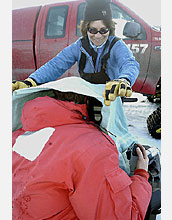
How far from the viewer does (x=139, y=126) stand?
2926 mm

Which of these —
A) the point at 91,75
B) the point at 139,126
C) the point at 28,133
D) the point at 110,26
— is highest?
the point at 110,26

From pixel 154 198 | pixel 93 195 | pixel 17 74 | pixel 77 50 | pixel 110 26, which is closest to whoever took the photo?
pixel 93 195

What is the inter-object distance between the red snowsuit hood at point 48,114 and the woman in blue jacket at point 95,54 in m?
0.53

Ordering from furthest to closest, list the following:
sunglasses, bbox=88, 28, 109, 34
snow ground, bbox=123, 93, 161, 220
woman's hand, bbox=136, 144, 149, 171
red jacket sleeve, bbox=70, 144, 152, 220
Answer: snow ground, bbox=123, 93, 161, 220 → sunglasses, bbox=88, 28, 109, 34 → woman's hand, bbox=136, 144, 149, 171 → red jacket sleeve, bbox=70, 144, 152, 220

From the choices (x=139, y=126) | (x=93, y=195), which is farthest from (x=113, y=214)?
(x=139, y=126)

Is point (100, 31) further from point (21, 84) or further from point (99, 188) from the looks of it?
point (99, 188)

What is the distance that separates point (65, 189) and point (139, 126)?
2.48m

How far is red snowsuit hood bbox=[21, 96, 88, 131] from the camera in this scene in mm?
645

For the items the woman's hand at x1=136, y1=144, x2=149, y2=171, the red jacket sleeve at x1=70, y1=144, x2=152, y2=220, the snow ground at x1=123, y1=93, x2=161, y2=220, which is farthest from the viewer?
the snow ground at x1=123, y1=93, x2=161, y2=220

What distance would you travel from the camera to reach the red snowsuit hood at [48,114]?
0.65 metres

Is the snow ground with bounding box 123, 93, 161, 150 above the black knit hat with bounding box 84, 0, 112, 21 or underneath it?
underneath

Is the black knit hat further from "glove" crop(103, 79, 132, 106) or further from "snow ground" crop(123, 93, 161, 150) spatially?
"snow ground" crop(123, 93, 161, 150)

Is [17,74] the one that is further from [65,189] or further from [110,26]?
[65,189]

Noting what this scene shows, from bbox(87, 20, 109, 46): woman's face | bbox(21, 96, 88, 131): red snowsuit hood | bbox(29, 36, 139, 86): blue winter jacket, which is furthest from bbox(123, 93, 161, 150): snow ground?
bbox(21, 96, 88, 131): red snowsuit hood
